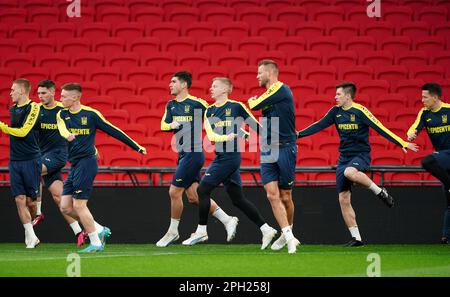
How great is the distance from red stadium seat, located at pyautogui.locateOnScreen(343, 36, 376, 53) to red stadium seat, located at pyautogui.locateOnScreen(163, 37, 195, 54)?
3.06 meters

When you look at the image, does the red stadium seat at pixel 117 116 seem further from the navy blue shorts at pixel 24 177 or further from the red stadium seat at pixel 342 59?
the red stadium seat at pixel 342 59

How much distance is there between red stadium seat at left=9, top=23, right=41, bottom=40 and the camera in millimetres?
17625

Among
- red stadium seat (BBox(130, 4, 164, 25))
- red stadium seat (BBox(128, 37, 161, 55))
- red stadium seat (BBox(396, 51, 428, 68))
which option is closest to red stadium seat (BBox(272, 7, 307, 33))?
red stadium seat (BBox(396, 51, 428, 68))

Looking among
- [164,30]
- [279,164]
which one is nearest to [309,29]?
[164,30]

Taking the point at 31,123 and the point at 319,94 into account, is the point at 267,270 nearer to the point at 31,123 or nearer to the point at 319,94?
the point at 31,123

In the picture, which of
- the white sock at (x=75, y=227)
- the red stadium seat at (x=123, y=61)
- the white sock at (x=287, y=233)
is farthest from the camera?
the red stadium seat at (x=123, y=61)

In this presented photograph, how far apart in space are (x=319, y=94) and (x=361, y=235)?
163 inches

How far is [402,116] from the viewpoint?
578 inches

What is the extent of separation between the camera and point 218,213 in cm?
1089

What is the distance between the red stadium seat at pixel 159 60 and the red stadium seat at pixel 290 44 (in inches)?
81.0

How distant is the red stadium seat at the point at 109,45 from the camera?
17062 millimetres

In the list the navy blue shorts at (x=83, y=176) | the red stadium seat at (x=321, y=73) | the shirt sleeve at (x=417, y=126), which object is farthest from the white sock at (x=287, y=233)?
the red stadium seat at (x=321, y=73)

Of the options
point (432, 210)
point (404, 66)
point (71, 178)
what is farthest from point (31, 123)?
point (404, 66)

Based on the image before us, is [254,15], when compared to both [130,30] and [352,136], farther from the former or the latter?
[352,136]
